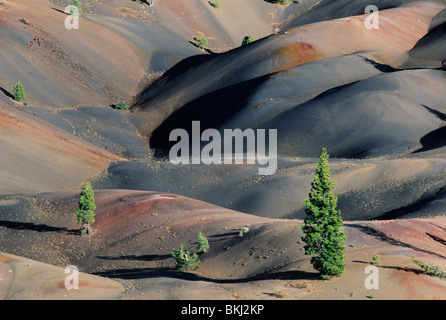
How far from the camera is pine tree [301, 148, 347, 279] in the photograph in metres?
21.8

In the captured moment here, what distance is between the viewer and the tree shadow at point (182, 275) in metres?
23.0

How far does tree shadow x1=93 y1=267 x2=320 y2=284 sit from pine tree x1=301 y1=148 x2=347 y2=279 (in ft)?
2.52

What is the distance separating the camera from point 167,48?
95.2 m

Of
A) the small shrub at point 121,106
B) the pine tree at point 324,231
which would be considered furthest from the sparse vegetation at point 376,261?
the small shrub at point 121,106

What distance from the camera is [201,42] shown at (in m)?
103

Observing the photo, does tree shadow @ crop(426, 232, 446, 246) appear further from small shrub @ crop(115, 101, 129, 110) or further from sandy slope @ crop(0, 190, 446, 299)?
small shrub @ crop(115, 101, 129, 110)

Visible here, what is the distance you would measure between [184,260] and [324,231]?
25.9ft

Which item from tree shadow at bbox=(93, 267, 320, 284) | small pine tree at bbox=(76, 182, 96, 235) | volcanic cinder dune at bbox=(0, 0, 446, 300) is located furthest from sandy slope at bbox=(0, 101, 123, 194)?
tree shadow at bbox=(93, 267, 320, 284)

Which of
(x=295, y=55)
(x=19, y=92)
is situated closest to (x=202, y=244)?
(x=19, y=92)

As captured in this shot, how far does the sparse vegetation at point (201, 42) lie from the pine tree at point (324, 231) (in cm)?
8177

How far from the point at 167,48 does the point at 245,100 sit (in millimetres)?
32051

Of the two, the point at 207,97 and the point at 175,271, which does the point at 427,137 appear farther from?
the point at 175,271

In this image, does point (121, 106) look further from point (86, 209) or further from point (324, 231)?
point (324, 231)

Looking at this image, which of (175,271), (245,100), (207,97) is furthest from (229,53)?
(175,271)
